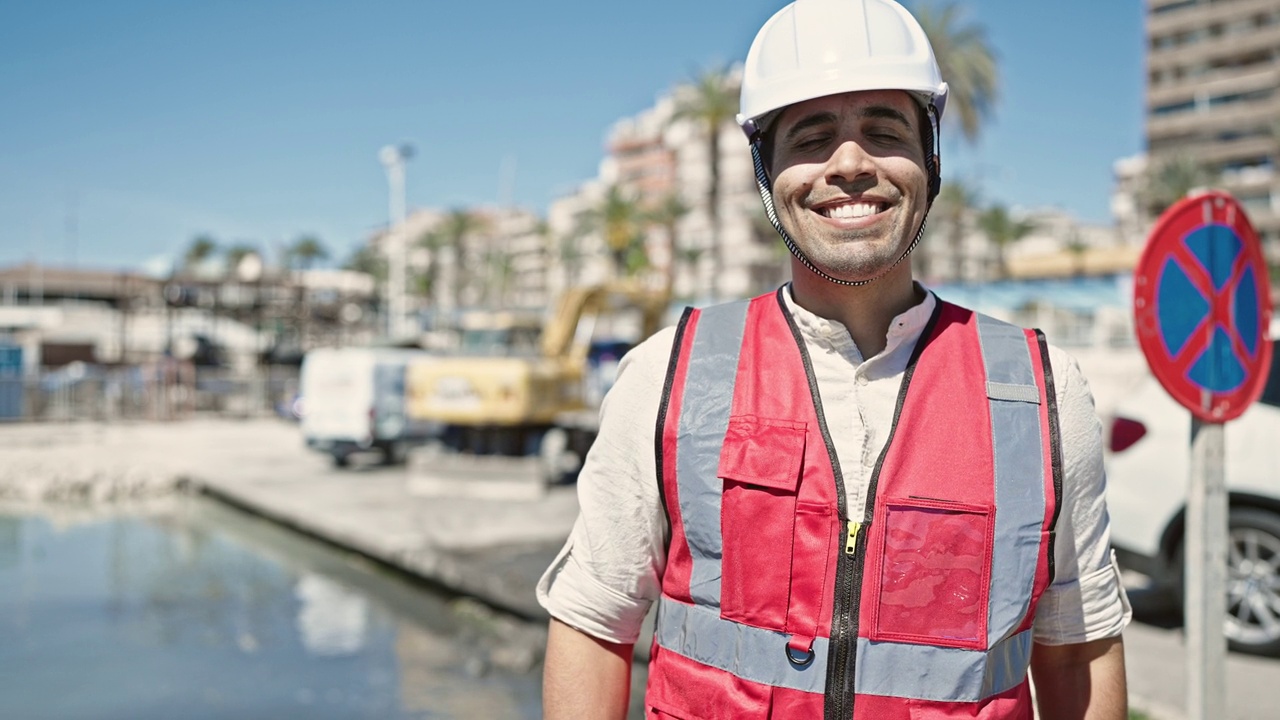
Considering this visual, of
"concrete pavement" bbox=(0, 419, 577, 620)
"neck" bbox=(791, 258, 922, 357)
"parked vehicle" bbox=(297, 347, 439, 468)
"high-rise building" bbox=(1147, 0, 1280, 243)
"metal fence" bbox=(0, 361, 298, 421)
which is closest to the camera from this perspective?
"neck" bbox=(791, 258, 922, 357)

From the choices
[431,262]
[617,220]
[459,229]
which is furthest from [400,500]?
[431,262]

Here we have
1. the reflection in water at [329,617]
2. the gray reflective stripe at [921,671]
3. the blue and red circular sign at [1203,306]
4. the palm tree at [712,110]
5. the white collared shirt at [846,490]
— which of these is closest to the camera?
the gray reflective stripe at [921,671]

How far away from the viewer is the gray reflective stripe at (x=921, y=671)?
58.4 inches

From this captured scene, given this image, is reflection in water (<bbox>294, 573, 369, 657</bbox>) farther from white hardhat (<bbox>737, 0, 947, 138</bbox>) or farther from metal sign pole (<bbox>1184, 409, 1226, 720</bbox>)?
white hardhat (<bbox>737, 0, 947, 138</bbox>)

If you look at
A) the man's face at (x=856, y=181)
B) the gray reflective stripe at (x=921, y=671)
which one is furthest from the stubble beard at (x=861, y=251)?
the gray reflective stripe at (x=921, y=671)

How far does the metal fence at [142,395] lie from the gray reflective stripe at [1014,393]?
25.0m

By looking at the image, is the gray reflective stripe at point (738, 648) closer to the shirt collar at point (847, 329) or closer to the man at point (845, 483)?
the man at point (845, 483)

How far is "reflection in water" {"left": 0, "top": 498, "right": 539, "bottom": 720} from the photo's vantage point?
5.57 metres

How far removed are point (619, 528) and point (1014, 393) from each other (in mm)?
659

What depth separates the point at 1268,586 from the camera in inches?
219

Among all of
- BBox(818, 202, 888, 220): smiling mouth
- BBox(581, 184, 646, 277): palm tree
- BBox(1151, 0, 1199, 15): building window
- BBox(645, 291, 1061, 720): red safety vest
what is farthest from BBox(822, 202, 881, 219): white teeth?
BBox(1151, 0, 1199, 15): building window

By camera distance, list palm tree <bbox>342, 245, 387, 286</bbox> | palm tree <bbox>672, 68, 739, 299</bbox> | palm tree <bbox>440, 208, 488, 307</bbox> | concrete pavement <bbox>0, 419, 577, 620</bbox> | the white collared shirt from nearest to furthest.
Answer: the white collared shirt → concrete pavement <bbox>0, 419, 577, 620</bbox> → palm tree <bbox>672, 68, 739, 299</bbox> → palm tree <bbox>440, 208, 488, 307</bbox> → palm tree <bbox>342, 245, 387, 286</bbox>

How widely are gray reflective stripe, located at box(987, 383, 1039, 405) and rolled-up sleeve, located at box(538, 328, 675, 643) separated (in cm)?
52

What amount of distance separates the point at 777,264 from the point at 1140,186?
25995 millimetres
